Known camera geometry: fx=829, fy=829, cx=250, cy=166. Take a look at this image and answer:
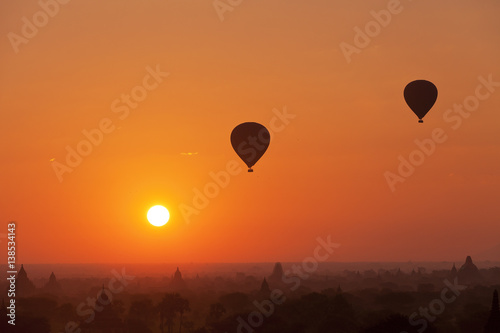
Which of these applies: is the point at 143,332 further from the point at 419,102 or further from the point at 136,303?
the point at 419,102

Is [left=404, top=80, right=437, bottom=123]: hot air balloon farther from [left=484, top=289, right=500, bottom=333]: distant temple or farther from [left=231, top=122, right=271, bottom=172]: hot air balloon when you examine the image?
[left=484, top=289, right=500, bottom=333]: distant temple

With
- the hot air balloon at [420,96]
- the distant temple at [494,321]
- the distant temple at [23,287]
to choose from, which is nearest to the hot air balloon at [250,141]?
the hot air balloon at [420,96]

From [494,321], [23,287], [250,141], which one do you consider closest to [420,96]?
[250,141]

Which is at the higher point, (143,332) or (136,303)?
(136,303)

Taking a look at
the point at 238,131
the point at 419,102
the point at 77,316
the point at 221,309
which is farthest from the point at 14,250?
the point at 77,316

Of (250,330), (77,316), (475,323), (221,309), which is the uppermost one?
(77,316)

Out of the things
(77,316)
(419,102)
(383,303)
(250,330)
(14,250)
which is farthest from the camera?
(383,303)

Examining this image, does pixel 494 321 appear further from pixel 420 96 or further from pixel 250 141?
pixel 250 141

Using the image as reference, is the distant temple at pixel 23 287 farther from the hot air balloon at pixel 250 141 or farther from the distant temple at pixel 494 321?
the distant temple at pixel 494 321
